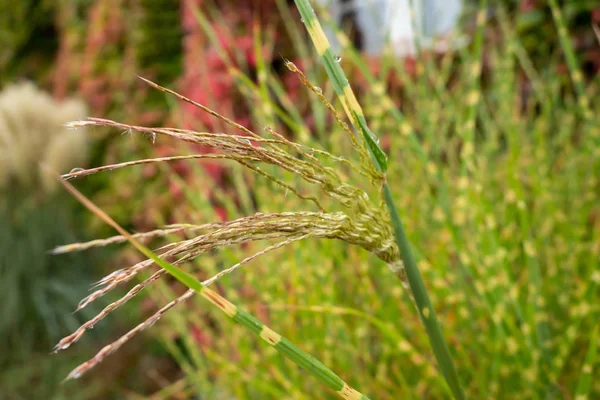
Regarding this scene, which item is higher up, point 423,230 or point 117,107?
point 423,230

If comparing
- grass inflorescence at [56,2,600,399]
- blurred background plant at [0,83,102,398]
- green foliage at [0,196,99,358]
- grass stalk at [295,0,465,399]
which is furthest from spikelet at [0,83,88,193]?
grass stalk at [295,0,465,399]

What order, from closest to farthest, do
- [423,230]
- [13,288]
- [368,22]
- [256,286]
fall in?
[256,286] < [423,230] < [13,288] < [368,22]

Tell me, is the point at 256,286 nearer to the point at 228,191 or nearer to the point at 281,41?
the point at 228,191

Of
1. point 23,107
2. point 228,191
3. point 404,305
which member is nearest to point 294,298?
point 404,305

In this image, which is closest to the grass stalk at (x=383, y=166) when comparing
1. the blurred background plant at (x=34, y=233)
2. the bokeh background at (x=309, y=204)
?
the bokeh background at (x=309, y=204)

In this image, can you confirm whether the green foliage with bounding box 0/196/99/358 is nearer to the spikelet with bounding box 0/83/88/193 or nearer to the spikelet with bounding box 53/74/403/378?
the spikelet with bounding box 0/83/88/193

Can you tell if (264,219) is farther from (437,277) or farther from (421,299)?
(437,277)
